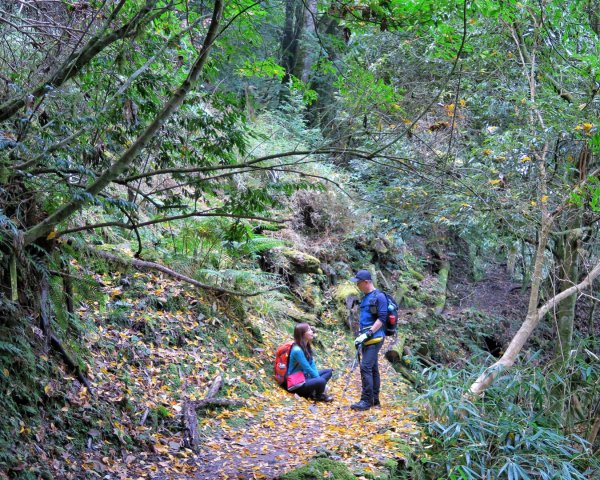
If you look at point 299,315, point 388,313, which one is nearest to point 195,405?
point 388,313

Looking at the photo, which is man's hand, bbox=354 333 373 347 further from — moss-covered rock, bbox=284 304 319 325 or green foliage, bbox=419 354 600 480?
moss-covered rock, bbox=284 304 319 325

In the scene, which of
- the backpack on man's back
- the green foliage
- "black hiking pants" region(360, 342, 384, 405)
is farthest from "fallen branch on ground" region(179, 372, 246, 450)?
the green foliage

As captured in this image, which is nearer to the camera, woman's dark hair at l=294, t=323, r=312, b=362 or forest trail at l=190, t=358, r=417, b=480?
forest trail at l=190, t=358, r=417, b=480

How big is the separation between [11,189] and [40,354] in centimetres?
188

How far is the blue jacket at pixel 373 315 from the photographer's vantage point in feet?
24.0

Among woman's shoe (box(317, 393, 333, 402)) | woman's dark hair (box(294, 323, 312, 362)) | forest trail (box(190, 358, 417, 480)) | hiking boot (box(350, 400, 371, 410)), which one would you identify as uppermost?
woman's dark hair (box(294, 323, 312, 362))

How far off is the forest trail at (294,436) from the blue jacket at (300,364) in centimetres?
38

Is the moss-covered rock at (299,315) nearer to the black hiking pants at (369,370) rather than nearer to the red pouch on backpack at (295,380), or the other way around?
the red pouch on backpack at (295,380)

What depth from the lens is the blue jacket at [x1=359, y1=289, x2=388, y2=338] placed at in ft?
24.0

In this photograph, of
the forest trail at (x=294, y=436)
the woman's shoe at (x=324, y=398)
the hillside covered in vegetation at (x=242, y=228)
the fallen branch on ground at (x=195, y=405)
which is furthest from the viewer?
the woman's shoe at (x=324, y=398)

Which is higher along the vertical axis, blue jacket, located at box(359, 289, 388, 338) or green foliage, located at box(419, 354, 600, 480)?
blue jacket, located at box(359, 289, 388, 338)

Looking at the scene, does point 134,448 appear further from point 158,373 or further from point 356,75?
point 356,75

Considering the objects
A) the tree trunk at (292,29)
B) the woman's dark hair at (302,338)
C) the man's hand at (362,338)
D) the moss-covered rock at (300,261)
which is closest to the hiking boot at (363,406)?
the man's hand at (362,338)

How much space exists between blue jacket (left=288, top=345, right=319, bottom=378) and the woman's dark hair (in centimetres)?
8
